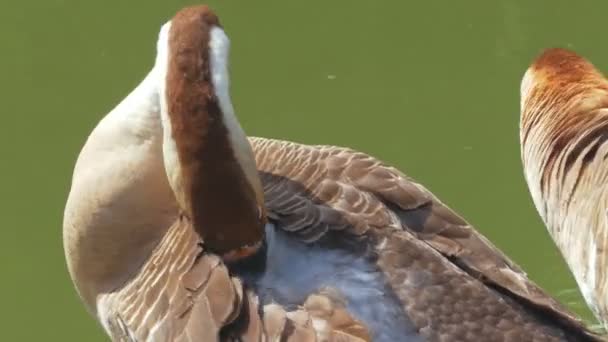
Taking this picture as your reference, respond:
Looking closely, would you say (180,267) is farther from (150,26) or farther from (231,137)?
(150,26)

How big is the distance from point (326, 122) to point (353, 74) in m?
0.46

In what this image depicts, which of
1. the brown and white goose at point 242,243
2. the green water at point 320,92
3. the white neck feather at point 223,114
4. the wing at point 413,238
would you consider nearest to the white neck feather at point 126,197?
the brown and white goose at point 242,243

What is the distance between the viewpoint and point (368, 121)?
5.29 metres

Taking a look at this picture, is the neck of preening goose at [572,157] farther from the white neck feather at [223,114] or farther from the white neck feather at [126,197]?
the white neck feather at [126,197]

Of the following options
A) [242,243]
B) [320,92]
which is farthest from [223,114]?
[320,92]

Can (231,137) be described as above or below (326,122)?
above

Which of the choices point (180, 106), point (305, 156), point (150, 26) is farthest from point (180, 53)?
point (150, 26)

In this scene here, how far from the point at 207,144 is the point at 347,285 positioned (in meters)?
0.46

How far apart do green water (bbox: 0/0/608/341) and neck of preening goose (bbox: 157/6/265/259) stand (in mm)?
1795

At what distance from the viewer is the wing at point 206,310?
2564mm

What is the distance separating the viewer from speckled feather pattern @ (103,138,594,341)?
2592 millimetres

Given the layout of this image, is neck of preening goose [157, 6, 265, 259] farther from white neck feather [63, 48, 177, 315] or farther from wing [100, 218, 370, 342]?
white neck feather [63, 48, 177, 315]

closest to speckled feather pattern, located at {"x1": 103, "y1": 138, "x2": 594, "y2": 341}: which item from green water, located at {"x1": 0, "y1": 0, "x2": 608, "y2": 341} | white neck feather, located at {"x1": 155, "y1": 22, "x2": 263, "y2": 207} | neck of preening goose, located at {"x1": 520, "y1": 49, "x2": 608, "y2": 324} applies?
white neck feather, located at {"x1": 155, "y1": 22, "x2": 263, "y2": 207}

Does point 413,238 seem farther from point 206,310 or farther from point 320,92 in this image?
point 320,92
